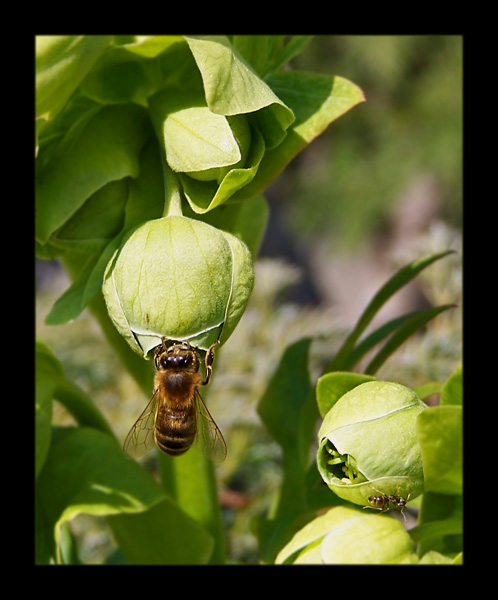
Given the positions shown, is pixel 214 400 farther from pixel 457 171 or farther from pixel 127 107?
pixel 457 171

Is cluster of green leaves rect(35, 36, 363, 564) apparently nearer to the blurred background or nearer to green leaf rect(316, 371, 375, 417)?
green leaf rect(316, 371, 375, 417)

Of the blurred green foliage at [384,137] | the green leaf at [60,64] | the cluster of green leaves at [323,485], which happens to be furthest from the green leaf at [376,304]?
the blurred green foliage at [384,137]

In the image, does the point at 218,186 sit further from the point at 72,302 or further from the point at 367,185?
the point at 367,185

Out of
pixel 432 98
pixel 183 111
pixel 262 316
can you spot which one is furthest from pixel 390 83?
pixel 183 111

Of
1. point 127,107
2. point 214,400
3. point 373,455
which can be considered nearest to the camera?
point 373,455

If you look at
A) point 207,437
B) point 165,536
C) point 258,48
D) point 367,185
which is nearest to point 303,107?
point 258,48

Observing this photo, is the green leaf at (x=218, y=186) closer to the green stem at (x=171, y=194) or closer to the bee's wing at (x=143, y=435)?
the green stem at (x=171, y=194)

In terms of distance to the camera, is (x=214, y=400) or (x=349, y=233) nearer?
(x=214, y=400)
